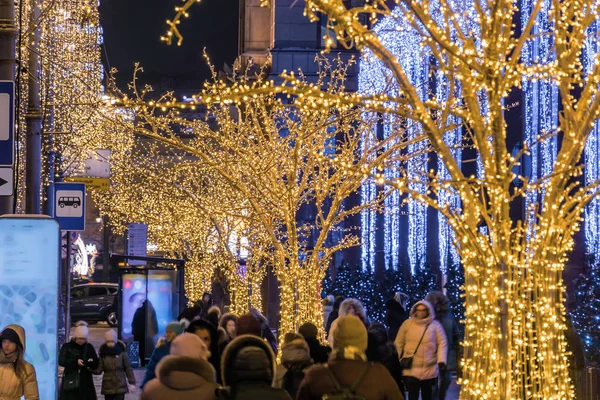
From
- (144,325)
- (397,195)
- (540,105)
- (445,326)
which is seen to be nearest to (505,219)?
(445,326)

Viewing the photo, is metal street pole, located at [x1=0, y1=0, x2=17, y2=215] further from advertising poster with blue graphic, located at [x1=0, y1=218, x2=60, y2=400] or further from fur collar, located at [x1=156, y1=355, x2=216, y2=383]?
fur collar, located at [x1=156, y1=355, x2=216, y2=383]

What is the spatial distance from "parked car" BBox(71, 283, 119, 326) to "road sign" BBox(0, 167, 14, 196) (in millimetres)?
34863

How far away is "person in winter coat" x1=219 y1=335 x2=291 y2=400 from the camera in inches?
246

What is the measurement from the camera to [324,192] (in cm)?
1723

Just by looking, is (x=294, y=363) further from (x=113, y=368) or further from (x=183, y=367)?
(x=113, y=368)

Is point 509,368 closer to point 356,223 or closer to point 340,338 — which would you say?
point 340,338

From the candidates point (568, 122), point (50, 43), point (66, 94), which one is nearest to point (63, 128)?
point (66, 94)

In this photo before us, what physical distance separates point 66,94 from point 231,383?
73.8 ft

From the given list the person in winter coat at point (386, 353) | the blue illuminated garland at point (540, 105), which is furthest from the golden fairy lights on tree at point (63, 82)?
the blue illuminated garland at point (540, 105)

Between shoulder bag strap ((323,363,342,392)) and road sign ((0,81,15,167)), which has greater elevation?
road sign ((0,81,15,167))

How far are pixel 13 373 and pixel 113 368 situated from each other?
4167mm

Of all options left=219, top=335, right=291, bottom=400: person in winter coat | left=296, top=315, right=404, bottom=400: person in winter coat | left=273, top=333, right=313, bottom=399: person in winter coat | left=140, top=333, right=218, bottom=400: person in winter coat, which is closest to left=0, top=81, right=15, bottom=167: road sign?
left=273, top=333, right=313, bottom=399: person in winter coat

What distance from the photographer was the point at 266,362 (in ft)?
20.8

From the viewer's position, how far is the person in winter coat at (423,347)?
1269cm
